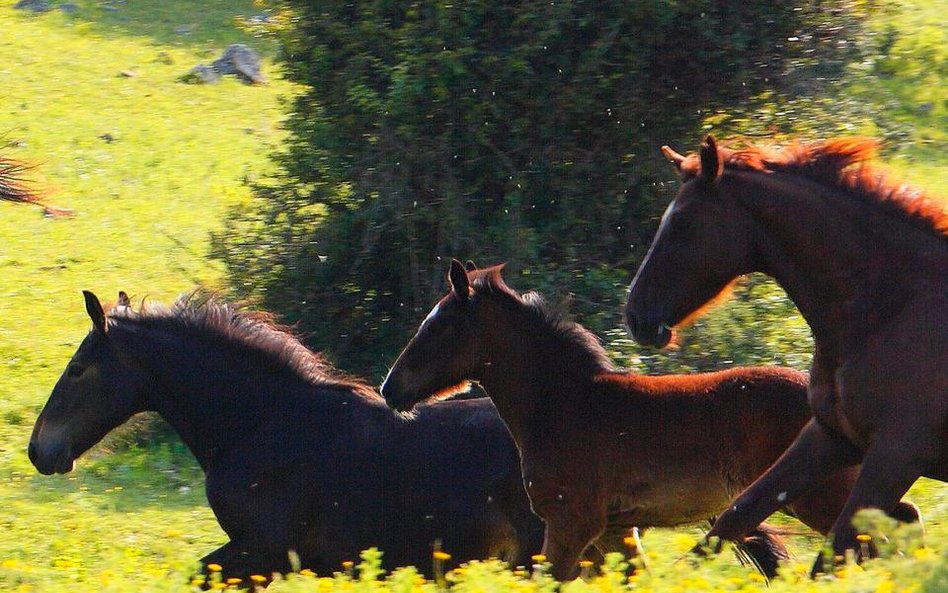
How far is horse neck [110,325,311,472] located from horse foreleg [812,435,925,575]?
3.02m

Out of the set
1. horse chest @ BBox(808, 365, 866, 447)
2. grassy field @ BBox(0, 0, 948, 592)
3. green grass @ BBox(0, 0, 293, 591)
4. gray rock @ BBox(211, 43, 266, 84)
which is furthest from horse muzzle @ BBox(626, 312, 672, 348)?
gray rock @ BBox(211, 43, 266, 84)

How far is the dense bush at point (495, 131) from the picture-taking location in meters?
10.7

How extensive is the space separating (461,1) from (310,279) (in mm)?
2432

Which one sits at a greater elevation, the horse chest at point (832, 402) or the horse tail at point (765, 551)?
the horse chest at point (832, 402)

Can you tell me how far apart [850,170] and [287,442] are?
307 cm

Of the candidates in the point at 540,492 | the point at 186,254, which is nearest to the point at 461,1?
the point at 540,492

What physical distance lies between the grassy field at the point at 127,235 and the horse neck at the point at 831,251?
1011 mm

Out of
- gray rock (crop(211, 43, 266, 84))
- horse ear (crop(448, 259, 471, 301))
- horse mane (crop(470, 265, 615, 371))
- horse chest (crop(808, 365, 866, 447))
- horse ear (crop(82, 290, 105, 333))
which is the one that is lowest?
gray rock (crop(211, 43, 266, 84))

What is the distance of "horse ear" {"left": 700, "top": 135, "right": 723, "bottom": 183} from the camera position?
20.3 ft

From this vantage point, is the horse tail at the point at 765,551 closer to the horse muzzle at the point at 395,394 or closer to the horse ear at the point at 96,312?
the horse muzzle at the point at 395,394

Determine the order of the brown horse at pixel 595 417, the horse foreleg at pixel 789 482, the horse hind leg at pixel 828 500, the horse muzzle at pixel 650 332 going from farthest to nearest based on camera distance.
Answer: the brown horse at pixel 595 417, the horse hind leg at pixel 828 500, the horse muzzle at pixel 650 332, the horse foreleg at pixel 789 482

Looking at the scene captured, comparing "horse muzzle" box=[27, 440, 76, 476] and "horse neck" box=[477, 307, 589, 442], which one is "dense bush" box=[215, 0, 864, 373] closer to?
"horse neck" box=[477, 307, 589, 442]

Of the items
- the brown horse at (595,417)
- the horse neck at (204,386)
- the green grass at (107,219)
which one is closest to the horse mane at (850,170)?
the brown horse at (595,417)

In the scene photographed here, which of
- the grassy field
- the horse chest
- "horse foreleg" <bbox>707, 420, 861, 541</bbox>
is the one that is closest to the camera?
the horse chest
